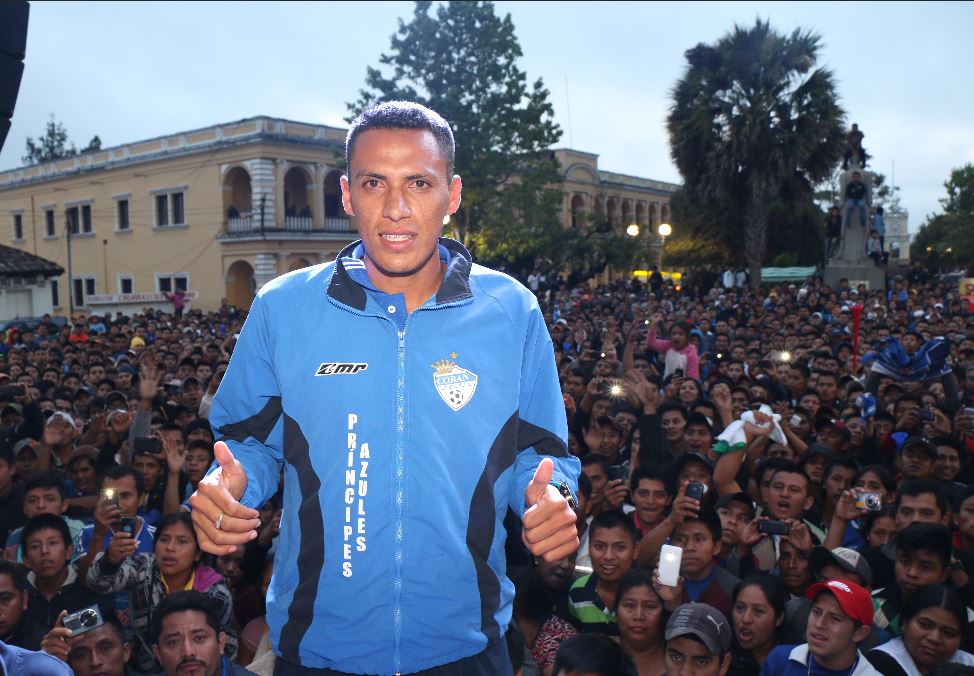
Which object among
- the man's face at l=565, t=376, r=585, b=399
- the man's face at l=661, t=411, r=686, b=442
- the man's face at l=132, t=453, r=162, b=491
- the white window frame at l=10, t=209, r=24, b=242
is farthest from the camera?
the white window frame at l=10, t=209, r=24, b=242

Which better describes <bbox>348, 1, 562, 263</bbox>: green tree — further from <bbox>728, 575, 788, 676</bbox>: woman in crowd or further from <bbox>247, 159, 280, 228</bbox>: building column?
<bbox>728, 575, 788, 676</bbox>: woman in crowd

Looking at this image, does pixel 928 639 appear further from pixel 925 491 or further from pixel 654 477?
pixel 654 477

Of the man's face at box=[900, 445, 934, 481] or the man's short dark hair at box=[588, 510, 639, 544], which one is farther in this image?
the man's face at box=[900, 445, 934, 481]

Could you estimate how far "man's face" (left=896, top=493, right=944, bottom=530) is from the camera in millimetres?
5344

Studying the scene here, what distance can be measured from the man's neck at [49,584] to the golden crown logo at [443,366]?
4.47m

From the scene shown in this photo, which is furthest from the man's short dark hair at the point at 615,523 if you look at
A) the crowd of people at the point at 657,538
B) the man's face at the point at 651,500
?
the man's face at the point at 651,500

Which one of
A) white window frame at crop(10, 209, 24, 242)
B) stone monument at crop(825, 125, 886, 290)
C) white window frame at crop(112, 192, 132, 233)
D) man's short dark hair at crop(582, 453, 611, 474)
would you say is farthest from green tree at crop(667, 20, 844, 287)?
white window frame at crop(10, 209, 24, 242)

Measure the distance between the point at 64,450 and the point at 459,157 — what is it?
1938 cm

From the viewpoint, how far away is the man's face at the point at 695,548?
511 centimetres

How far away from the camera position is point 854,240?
2497 centimetres

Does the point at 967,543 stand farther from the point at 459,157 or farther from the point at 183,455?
the point at 459,157

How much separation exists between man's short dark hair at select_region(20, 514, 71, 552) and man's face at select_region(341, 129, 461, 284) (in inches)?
167

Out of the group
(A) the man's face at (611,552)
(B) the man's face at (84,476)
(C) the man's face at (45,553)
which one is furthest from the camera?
(B) the man's face at (84,476)

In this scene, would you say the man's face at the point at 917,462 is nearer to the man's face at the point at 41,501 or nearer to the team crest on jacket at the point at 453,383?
the team crest on jacket at the point at 453,383
